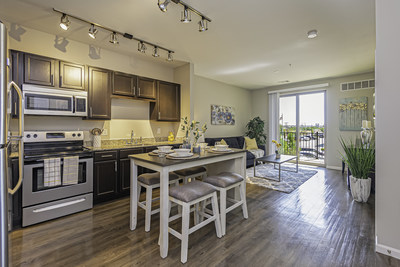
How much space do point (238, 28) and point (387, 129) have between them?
7.17 feet

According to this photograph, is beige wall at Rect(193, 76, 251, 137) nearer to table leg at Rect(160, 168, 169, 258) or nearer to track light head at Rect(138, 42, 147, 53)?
track light head at Rect(138, 42, 147, 53)

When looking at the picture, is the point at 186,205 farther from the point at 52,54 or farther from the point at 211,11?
the point at 52,54

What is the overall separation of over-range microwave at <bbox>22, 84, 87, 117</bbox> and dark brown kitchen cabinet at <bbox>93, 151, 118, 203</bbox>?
777mm

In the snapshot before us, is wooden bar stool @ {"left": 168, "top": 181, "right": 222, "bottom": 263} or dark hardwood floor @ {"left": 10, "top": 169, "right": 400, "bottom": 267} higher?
wooden bar stool @ {"left": 168, "top": 181, "right": 222, "bottom": 263}

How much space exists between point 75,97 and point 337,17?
3.92m

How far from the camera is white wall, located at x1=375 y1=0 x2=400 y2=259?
173cm

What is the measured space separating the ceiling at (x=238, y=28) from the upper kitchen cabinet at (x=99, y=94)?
0.56m

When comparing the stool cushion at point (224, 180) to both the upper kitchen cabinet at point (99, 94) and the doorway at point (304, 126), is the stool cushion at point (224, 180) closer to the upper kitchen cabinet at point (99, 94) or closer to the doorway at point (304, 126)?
the upper kitchen cabinet at point (99, 94)

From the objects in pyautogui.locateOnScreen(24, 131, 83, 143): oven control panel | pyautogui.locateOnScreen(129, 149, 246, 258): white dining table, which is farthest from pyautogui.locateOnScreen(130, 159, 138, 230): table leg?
pyautogui.locateOnScreen(24, 131, 83, 143): oven control panel

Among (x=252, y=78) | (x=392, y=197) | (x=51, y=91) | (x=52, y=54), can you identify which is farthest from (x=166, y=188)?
(x=252, y=78)

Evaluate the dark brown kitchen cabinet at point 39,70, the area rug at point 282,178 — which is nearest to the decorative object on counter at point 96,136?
the dark brown kitchen cabinet at point 39,70

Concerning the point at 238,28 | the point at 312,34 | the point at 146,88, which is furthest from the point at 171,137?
the point at 312,34

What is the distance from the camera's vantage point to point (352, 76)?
16.9 ft

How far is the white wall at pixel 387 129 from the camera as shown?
173 cm
